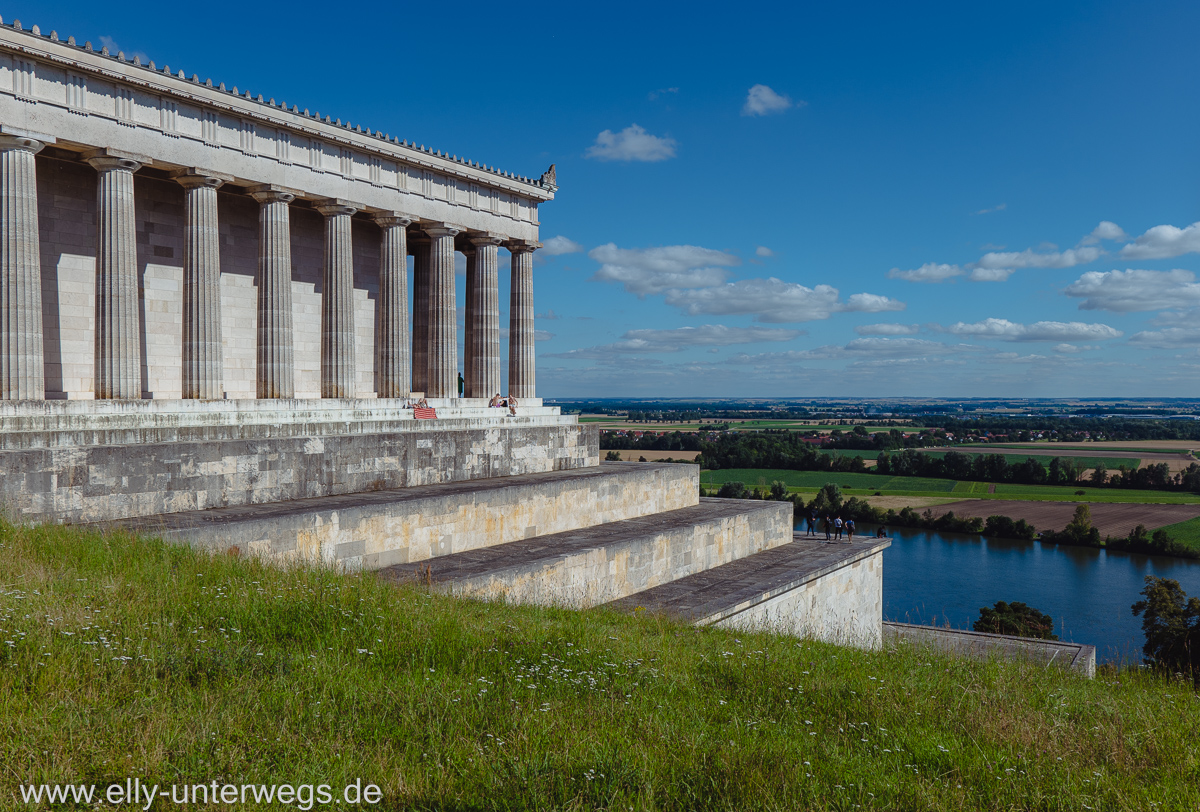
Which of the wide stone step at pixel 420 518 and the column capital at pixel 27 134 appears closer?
the wide stone step at pixel 420 518

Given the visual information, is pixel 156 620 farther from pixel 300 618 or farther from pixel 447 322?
pixel 447 322

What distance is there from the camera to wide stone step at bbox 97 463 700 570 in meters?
13.5

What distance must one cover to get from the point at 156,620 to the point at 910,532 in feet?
313

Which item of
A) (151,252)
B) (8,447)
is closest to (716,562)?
(8,447)

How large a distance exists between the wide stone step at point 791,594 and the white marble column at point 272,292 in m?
12.1

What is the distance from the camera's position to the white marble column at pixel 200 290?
2059 centimetres

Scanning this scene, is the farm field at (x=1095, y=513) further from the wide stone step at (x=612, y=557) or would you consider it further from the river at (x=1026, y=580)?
the wide stone step at (x=612, y=557)

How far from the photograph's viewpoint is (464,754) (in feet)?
17.1

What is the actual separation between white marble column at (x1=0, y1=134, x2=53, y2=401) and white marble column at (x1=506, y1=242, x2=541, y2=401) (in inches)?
625

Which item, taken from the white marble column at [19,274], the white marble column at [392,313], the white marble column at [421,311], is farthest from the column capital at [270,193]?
the white marble column at [421,311]

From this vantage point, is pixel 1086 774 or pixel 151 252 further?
pixel 151 252

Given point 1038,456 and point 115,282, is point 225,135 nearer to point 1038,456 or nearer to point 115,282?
point 115,282

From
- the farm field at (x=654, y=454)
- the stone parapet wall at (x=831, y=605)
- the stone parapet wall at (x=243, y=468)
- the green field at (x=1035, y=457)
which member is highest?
the stone parapet wall at (x=243, y=468)

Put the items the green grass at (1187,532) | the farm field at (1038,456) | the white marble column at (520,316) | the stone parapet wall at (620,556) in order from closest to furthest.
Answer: the stone parapet wall at (620,556) → the white marble column at (520,316) → the green grass at (1187,532) → the farm field at (1038,456)
